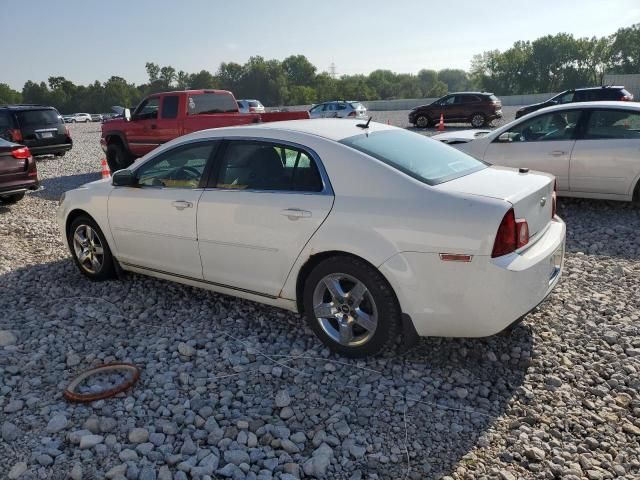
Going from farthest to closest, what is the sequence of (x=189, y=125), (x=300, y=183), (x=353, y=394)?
(x=189, y=125) → (x=300, y=183) → (x=353, y=394)

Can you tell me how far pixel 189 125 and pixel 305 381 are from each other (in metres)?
8.94

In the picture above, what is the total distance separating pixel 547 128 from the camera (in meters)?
7.47

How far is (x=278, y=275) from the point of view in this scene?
3809 millimetres

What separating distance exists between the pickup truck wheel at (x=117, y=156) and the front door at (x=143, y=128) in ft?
1.36

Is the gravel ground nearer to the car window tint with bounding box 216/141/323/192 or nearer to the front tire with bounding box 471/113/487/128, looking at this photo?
the car window tint with bounding box 216/141/323/192

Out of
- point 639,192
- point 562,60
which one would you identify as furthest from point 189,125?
point 562,60

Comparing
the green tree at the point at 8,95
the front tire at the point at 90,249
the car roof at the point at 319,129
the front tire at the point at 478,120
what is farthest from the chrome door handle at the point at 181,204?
the green tree at the point at 8,95

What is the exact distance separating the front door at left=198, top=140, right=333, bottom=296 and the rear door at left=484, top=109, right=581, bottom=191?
4.84 meters

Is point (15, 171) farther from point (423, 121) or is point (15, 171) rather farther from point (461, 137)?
point (423, 121)

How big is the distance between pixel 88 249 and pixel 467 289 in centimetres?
390

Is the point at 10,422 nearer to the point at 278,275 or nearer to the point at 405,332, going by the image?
the point at 278,275

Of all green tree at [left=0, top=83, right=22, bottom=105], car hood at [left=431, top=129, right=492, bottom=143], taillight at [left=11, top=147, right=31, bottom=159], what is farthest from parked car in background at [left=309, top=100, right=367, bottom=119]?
green tree at [left=0, top=83, right=22, bottom=105]

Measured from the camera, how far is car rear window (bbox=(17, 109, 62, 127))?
14.5 meters

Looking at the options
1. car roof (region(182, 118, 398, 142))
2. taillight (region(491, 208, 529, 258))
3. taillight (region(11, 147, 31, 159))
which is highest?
car roof (region(182, 118, 398, 142))
